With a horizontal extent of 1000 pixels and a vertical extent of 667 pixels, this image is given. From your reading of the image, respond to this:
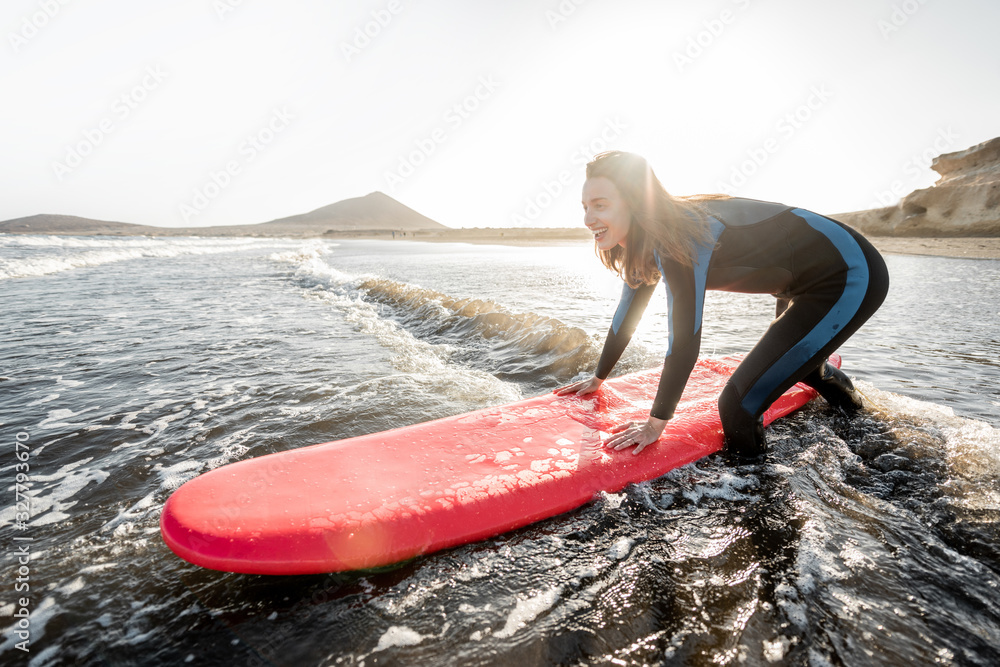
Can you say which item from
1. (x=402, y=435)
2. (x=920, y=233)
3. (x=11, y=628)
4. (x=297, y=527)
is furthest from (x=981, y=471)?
(x=920, y=233)

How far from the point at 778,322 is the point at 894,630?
4.89 ft

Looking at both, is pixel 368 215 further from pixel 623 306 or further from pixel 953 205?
pixel 623 306

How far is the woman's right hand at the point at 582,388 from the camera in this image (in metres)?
3.27

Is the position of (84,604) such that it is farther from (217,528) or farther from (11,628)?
(217,528)

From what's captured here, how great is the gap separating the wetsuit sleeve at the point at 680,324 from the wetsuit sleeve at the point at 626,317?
0.55 m

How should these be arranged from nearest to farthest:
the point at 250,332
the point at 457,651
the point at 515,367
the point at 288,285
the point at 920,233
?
the point at 457,651 < the point at 515,367 < the point at 250,332 < the point at 288,285 < the point at 920,233

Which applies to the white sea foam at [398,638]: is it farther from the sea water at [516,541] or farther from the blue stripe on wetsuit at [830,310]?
the blue stripe on wetsuit at [830,310]

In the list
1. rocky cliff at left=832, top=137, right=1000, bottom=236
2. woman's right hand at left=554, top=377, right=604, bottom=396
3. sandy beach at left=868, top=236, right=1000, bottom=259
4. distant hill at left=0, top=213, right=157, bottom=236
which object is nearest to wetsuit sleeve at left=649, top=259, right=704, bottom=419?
woman's right hand at left=554, top=377, right=604, bottom=396

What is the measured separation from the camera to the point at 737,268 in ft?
8.10

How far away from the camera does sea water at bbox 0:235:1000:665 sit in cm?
155

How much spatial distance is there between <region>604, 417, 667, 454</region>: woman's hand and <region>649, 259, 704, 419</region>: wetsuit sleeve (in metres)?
0.19

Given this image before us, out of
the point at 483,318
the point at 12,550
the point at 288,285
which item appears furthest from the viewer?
the point at 288,285

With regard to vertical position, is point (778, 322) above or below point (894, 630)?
above

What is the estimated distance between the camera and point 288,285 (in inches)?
464
